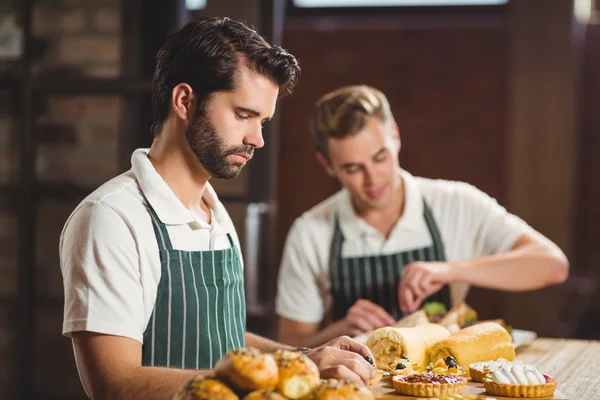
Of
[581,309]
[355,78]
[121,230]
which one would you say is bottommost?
[581,309]

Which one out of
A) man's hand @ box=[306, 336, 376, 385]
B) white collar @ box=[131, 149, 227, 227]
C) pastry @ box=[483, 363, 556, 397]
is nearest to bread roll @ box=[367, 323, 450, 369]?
pastry @ box=[483, 363, 556, 397]

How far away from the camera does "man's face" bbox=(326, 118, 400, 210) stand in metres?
3.08

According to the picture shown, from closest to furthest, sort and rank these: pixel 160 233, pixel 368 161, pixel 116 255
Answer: pixel 116 255, pixel 160 233, pixel 368 161

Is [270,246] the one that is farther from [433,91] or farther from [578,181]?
[578,181]

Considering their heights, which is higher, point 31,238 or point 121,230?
point 121,230

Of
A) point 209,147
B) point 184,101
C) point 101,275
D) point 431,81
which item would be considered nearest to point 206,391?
point 101,275

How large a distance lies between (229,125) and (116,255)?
1.38 ft

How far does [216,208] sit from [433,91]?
5397 millimetres

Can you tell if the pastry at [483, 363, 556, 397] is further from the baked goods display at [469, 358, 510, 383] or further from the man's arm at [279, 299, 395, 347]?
the man's arm at [279, 299, 395, 347]

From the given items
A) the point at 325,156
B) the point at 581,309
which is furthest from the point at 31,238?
the point at 581,309

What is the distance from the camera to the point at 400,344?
7.41 feet

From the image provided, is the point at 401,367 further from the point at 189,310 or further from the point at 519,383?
the point at 189,310

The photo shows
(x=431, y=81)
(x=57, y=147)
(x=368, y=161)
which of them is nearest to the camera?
(x=368, y=161)

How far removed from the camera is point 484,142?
743 centimetres
